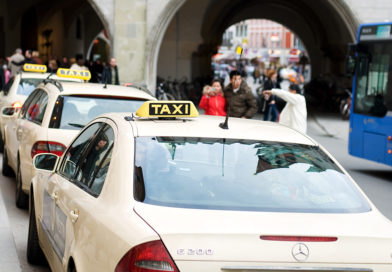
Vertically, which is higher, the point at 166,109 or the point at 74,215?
the point at 166,109

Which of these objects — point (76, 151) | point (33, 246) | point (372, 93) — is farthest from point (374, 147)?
point (76, 151)

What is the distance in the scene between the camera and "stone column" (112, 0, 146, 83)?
2442cm

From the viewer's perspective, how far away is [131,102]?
8.85m

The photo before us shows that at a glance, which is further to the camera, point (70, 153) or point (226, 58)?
point (226, 58)

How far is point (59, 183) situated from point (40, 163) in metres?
0.72

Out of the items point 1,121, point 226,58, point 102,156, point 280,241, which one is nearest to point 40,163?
point 102,156

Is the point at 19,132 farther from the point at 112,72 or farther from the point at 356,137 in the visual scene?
the point at 112,72

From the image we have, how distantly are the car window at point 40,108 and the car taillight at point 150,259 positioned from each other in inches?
219

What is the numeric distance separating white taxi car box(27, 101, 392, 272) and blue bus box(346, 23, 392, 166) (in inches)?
356

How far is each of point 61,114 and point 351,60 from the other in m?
7.60

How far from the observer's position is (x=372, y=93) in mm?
14547

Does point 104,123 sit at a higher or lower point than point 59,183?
higher

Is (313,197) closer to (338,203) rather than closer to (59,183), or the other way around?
(338,203)

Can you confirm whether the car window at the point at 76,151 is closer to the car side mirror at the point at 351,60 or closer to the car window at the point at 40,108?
the car window at the point at 40,108
